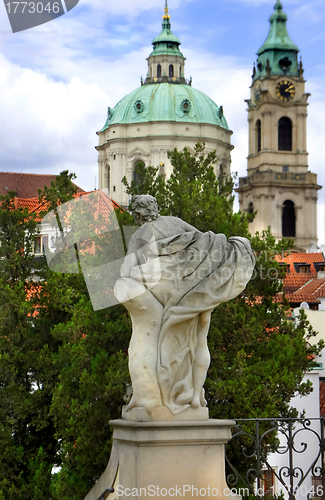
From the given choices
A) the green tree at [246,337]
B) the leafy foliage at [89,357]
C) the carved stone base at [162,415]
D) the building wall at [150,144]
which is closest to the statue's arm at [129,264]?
the carved stone base at [162,415]

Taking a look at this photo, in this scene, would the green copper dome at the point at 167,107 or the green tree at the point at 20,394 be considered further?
the green copper dome at the point at 167,107

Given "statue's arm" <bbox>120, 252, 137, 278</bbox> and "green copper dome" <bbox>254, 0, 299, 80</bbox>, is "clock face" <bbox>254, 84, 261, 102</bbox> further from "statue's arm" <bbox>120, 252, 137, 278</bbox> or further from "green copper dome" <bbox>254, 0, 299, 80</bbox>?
"statue's arm" <bbox>120, 252, 137, 278</bbox>

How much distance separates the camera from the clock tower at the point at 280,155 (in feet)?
322

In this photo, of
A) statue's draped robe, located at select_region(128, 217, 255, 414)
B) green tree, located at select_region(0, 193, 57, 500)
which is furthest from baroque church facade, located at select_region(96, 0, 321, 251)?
statue's draped robe, located at select_region(128, 217, 255, 414)

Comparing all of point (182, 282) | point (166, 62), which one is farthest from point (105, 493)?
point (166, 62)

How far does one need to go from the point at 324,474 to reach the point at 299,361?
9009mm

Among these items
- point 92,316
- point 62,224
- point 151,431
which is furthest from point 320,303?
point 151,431

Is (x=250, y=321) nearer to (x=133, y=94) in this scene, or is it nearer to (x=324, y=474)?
(x=324, y=474)

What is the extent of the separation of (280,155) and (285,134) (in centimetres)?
393

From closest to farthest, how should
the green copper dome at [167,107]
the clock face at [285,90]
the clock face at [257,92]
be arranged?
the green copper dome at [167,107]
the clock face at [285,90]
the clock face at [257,92]

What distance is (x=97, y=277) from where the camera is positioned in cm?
1588

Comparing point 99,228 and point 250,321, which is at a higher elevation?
point 99,228

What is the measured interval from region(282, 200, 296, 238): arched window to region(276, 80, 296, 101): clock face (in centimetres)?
1483

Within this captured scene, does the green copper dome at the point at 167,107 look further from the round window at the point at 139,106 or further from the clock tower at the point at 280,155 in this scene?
the clock tower at the point at 280,155
